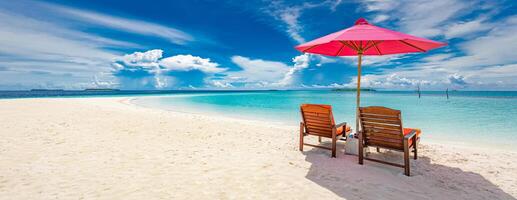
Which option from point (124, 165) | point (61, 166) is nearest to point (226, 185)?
Answer: point (124, 165)

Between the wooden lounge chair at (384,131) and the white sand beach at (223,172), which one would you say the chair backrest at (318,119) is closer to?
the white sand beach at (223,172)

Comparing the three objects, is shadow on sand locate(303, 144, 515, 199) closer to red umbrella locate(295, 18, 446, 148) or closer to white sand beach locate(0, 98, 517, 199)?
white sand beach locate(0, 98, 517, 199)

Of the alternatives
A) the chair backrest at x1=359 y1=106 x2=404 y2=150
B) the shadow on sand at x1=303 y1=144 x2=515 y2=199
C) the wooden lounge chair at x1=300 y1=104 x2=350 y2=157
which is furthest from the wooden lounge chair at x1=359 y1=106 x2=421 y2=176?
the wooden lounge chair at x1=300 y1=104 x2=350 y2=157

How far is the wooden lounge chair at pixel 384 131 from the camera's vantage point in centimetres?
379

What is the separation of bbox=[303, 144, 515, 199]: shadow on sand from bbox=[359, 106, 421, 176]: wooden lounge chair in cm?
24

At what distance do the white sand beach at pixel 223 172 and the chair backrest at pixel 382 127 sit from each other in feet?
1.61

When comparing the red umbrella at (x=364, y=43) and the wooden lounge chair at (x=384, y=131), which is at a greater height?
the red umbrella at (x=364, y=43)

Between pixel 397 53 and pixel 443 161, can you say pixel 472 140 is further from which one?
pixel 397 53

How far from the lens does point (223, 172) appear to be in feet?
12.5

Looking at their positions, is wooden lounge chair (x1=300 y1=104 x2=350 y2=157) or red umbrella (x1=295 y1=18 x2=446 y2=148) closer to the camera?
red umbrella (x1=295 y1=18 x2=446 y2=148)

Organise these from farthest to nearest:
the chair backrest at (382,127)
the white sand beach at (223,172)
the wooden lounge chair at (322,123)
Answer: the wooden lounge chair at (322,123), the chair backrest at (382,127), the white sand beach at (223,172)

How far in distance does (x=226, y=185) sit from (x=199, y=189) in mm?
383

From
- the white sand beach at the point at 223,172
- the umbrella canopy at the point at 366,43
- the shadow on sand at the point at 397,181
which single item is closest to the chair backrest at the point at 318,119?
the white sand beach at the point at 223,172

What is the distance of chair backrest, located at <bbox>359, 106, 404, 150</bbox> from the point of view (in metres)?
3.83
